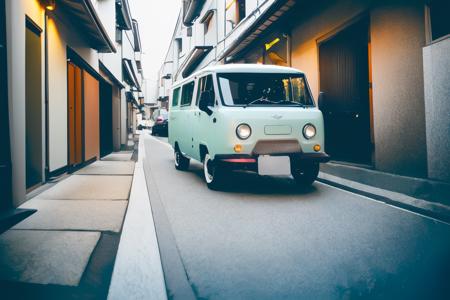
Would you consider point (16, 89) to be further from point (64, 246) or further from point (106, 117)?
point (106, 117)

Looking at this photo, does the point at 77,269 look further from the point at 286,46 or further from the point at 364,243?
the point at 286,46

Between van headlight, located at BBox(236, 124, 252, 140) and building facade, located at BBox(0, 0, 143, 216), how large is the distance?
2862 millimetres

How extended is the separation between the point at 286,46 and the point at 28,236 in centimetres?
1039

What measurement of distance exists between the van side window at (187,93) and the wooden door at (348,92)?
10.5 feet

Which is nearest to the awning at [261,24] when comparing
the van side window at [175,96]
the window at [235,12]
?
the window at [235,12]

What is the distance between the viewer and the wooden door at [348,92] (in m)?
8.79

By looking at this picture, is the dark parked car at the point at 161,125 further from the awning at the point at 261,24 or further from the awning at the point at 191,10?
the awning at the point at 261,24

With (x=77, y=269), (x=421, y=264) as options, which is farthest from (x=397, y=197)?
(x=77, y=269)

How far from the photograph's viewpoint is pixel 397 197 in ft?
17.8

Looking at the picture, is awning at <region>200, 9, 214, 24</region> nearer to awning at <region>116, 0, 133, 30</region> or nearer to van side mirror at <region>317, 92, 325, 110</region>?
awning at <region>116, 0, 133, 30</region>

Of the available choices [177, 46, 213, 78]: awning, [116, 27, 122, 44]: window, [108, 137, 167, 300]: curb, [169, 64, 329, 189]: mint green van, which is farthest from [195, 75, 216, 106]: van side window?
[177, 46, 213, 78]: awning

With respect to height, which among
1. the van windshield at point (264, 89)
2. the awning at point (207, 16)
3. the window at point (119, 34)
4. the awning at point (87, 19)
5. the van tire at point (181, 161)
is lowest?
the van tire at point (181, 161)

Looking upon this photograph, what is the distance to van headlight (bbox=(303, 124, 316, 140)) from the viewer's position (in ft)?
19.9

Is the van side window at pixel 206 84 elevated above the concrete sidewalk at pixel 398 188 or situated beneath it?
elevated above
